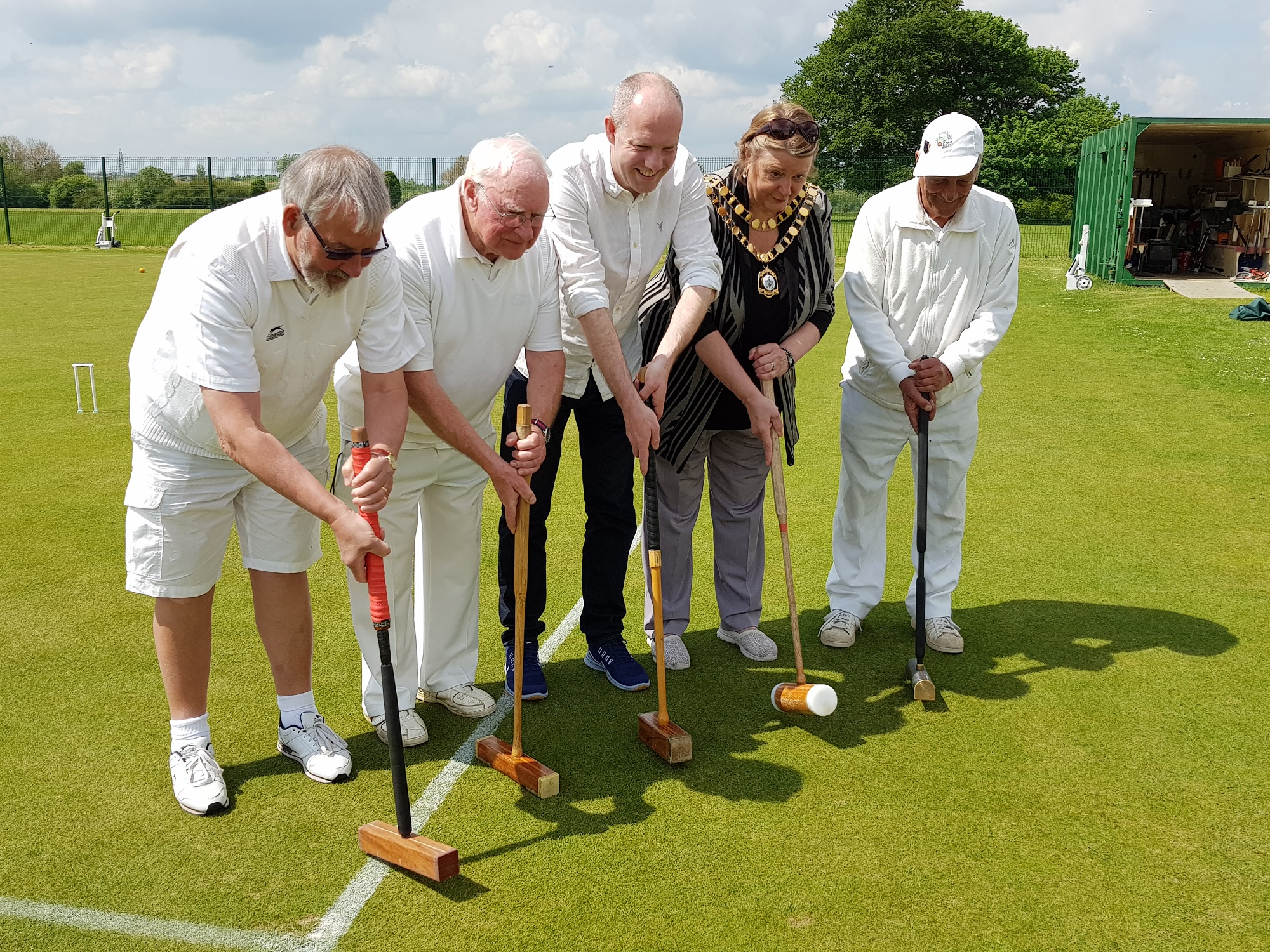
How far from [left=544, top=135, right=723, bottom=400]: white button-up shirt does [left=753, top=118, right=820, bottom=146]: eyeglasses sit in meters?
0.30

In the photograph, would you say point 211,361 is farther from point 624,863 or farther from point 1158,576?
point 1158,576

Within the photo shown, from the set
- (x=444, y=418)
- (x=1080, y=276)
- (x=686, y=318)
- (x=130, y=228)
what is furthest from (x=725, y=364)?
(x=130, y=228)

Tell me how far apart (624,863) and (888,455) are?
2193 millimetres

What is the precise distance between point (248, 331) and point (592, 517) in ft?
5.31

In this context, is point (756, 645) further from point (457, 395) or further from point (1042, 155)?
point (1042, 155)

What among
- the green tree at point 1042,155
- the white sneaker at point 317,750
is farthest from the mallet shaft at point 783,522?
the green tree at point 1042,155

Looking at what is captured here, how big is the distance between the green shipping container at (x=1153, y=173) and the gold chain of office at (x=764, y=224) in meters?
14.4

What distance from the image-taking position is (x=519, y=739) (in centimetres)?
344

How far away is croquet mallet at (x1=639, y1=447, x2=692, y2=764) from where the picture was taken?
3.51 m

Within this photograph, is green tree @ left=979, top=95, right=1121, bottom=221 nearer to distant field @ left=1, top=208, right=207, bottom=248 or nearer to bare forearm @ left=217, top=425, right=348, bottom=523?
distant field @ left=1, top=208, right=207, bottom=248

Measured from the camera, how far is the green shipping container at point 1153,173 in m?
16.4

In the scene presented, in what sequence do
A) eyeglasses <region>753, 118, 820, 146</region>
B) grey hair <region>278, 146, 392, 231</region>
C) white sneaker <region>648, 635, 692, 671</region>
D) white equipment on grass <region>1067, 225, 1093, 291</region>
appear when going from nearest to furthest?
grey hair <region>278, 146, 392, 231</region> → eyeglasses <region>753, 118, 820, 146</region> → white sneaker <region>648, 635, 692, 671</region> → white equipment on grass <region>1067, 225, 1093, 291</region>

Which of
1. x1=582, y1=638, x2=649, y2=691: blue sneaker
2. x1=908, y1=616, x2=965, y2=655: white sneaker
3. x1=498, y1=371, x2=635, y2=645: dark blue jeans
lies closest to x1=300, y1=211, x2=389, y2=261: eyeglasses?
x1=498, y1=371, x2=635, y2=645: dark blue jeans

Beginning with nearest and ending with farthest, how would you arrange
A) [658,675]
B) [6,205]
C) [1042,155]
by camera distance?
[658,675]
[6,205]
[1042,155]
